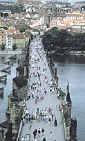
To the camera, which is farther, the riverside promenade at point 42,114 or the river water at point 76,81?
the river water at point 76,81

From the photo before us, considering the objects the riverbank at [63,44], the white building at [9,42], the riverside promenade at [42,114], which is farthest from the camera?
the white building at [9,42]

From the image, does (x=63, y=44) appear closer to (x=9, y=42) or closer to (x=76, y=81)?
(x=9, y=42)

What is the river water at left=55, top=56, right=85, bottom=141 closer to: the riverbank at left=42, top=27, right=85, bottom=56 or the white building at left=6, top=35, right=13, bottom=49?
the riverbank at left=42, top=27, right=85, bottom=56

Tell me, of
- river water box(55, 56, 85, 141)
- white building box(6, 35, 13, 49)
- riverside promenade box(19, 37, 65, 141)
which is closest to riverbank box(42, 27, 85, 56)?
river water box(55, 56, 85, 141)

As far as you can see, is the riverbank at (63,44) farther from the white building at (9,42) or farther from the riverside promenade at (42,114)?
the riverside promenade at (42,114)

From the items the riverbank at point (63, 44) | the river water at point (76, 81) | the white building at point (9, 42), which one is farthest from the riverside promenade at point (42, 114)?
the white building at point (9, 42)

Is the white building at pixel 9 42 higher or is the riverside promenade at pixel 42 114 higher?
the riverside promenade at pixel 42 114

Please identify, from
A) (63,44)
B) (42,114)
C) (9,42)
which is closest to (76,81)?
(42,114)
